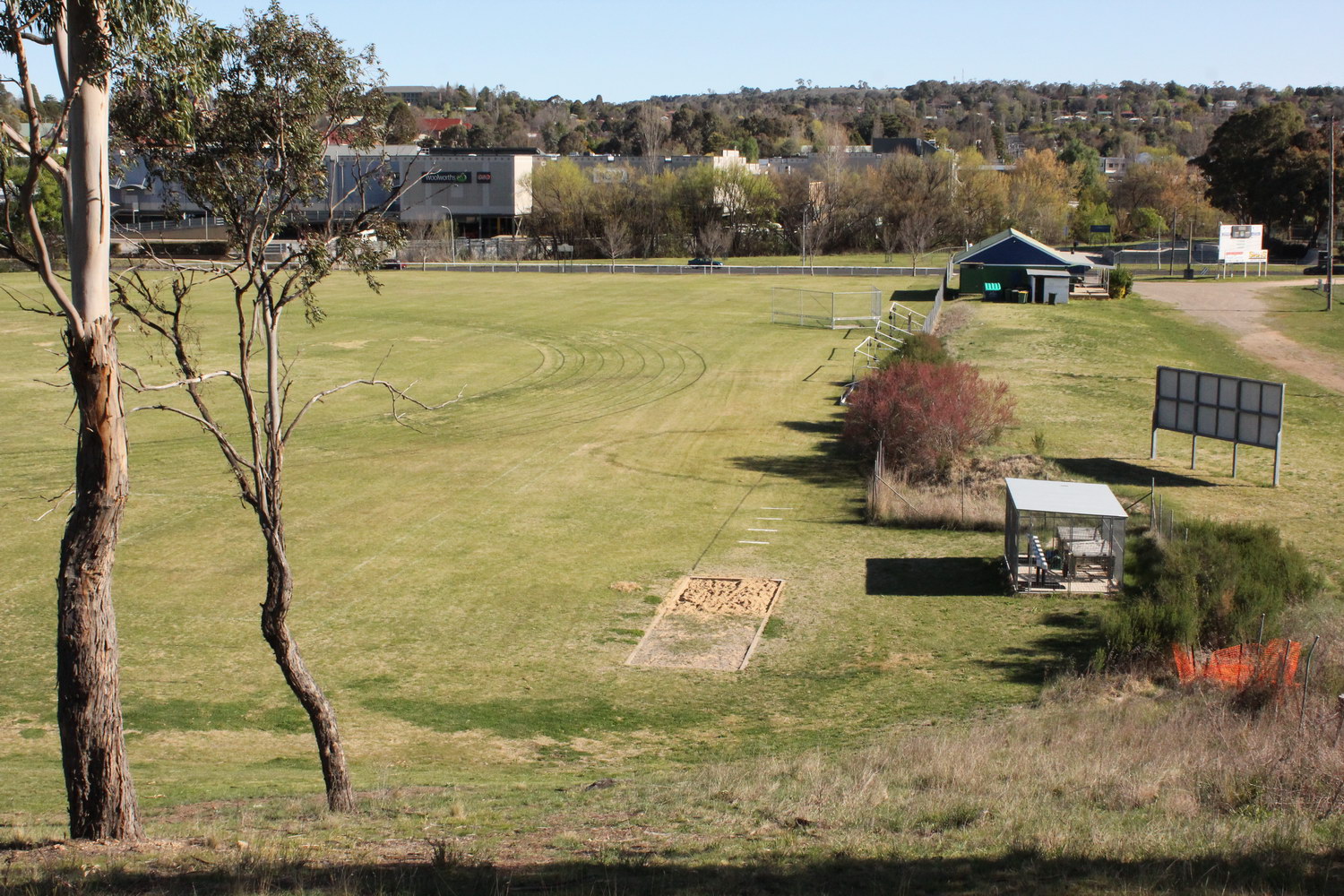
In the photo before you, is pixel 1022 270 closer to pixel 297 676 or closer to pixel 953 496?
pixel 953 496

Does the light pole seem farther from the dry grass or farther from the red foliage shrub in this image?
the dry grass

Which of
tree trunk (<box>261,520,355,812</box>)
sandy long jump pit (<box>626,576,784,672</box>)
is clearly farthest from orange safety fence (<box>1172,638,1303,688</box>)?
tree trunk (<box>261,520,355,812</box>)

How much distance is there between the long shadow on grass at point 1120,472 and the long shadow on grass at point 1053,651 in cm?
875

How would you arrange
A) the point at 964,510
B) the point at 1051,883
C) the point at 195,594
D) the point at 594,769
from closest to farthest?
the point at 1051,883 < the point at 594,769 < the point at 195,594 < the point at 964,510

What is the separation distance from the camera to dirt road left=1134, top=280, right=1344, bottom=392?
44.0m

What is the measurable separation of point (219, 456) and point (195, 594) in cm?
1168

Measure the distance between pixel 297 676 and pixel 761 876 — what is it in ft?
15.8

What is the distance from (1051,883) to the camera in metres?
8.97

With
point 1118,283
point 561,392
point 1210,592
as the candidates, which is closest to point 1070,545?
point 1210,592

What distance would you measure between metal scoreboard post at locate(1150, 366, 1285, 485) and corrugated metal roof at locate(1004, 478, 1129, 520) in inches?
238

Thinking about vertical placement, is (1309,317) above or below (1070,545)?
above

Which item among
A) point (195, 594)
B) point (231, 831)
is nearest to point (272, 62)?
point (231, 831)

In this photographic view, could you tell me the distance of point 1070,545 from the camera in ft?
68.4

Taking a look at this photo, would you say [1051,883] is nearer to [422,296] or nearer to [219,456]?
[219,456]
